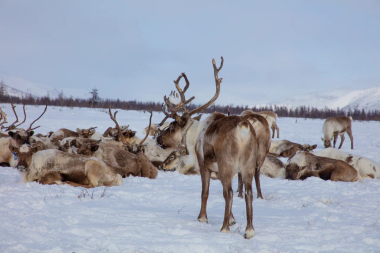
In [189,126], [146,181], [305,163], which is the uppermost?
[189,126]

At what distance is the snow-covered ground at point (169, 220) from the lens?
3527 millimetres

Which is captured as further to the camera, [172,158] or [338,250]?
[172,158]

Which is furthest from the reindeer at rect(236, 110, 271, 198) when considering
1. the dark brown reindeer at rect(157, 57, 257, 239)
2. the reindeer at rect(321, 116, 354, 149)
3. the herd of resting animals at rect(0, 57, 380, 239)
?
the reindeer at rect(321, 116, 354, 149)

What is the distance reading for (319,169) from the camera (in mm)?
8773

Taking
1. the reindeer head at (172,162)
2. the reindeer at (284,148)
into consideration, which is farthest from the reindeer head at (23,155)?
the reindeer at (284,148)

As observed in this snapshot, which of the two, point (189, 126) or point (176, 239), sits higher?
point (189, 126)

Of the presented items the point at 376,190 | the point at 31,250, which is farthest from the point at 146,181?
the point at 376,190

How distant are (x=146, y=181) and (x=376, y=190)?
5315 millimetres

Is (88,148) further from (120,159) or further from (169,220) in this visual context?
(169,220)

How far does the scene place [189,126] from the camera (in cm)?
539

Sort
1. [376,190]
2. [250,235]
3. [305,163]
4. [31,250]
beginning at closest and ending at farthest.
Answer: [31,250] < [250,235] < [376,190] < [305,163]

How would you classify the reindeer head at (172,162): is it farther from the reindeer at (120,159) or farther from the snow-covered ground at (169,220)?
the snow-covered ground at (169,220)

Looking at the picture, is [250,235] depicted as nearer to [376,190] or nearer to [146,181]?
[146,181]

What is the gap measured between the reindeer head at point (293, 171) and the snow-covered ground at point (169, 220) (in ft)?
4.73
